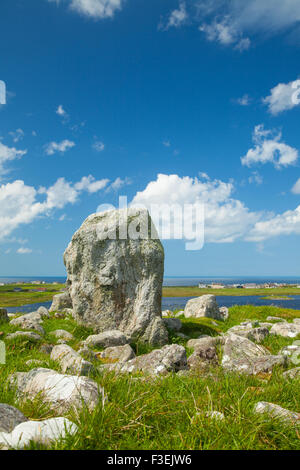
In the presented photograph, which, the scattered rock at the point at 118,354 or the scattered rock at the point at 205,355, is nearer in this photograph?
the scattered rock at the point at 205,355

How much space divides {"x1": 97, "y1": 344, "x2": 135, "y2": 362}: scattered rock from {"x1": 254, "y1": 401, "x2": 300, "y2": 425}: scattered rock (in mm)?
6843

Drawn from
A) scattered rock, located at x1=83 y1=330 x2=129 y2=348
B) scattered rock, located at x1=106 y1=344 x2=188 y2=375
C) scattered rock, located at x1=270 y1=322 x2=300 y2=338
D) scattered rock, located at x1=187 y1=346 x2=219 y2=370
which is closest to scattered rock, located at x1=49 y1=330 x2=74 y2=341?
scattered rock, located at x1=83 y1=330 x2=129 y2=348

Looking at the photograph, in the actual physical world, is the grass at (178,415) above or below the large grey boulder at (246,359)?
above

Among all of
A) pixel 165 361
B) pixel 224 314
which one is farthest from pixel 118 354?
pixel 224 314

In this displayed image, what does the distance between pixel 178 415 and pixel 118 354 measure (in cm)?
728

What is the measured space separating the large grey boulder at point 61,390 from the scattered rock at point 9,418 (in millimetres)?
436

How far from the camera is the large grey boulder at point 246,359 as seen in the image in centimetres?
723

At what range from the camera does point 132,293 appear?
15055 mm

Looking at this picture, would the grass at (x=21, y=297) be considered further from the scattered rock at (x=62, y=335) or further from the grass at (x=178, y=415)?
the grass at (x=178, y=415)

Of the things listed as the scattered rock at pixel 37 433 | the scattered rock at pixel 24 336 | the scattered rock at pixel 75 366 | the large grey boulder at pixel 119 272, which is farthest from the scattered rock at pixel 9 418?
the large grey boulder at pixel 119 272
